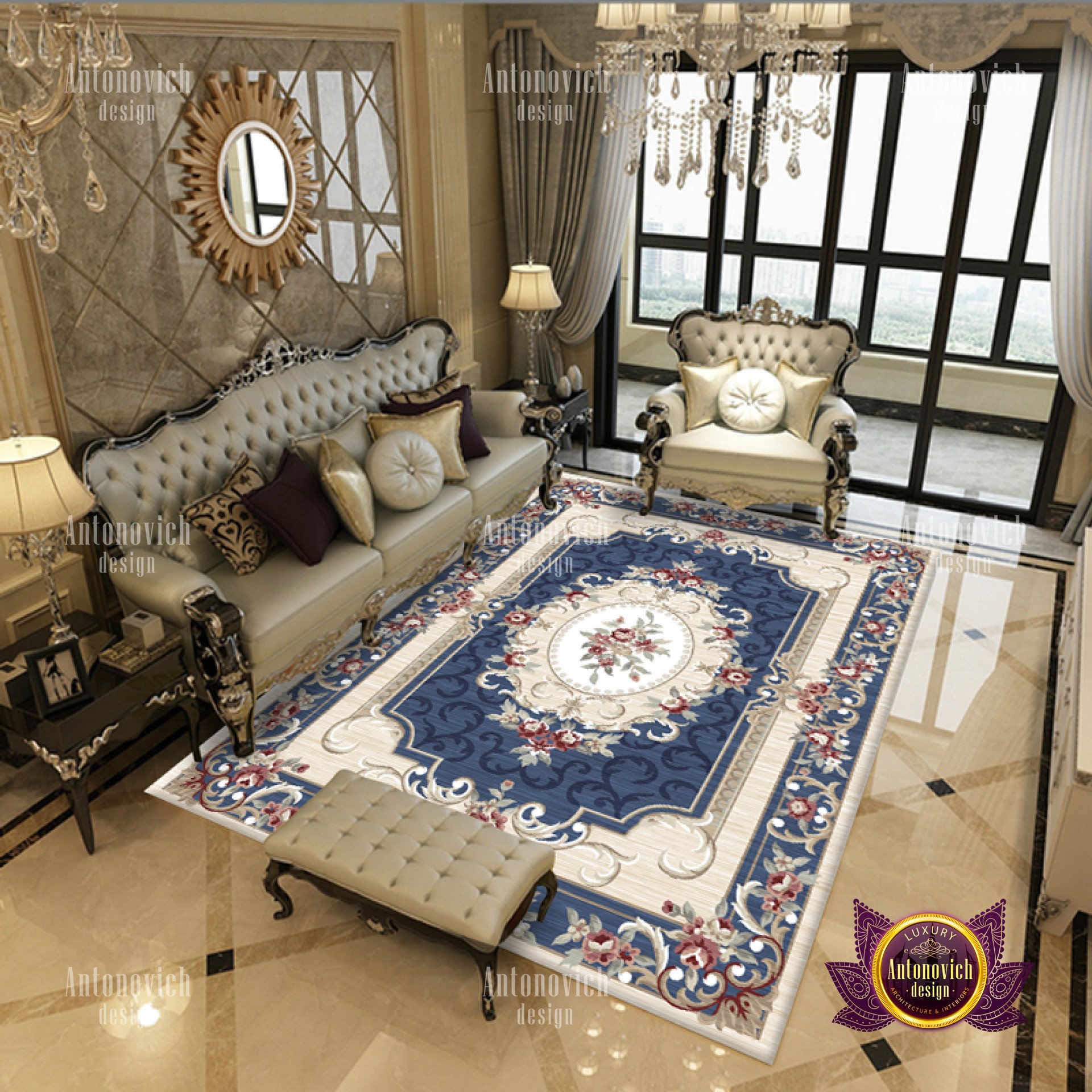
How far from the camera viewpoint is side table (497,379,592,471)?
577 centimetres

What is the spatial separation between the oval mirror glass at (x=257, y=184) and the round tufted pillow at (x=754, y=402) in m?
2.63

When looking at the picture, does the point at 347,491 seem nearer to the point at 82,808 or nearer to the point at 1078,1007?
the point at 82,808

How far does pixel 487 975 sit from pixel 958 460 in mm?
4509

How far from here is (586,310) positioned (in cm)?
654

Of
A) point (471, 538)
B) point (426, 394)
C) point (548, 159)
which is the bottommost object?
point (471, 538)

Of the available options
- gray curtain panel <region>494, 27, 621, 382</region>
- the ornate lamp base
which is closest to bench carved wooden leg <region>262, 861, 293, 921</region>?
the ornate lamp base

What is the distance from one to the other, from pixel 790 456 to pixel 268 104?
318 cm

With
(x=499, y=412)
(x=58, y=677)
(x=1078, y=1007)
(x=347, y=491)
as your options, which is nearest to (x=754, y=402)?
(x=499, y=412)

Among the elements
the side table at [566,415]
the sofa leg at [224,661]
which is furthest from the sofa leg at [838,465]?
Answer: the sofa leg at [224,661]

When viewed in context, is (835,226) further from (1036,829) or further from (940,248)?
(1036,829)

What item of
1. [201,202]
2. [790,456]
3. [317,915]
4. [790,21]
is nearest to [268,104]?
[201,202]

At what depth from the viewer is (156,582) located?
383 centimetres

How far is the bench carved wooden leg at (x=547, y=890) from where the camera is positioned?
3043 millimetres

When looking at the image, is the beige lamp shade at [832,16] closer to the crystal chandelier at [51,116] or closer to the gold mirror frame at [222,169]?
the crystal chandelier at [51,116]
